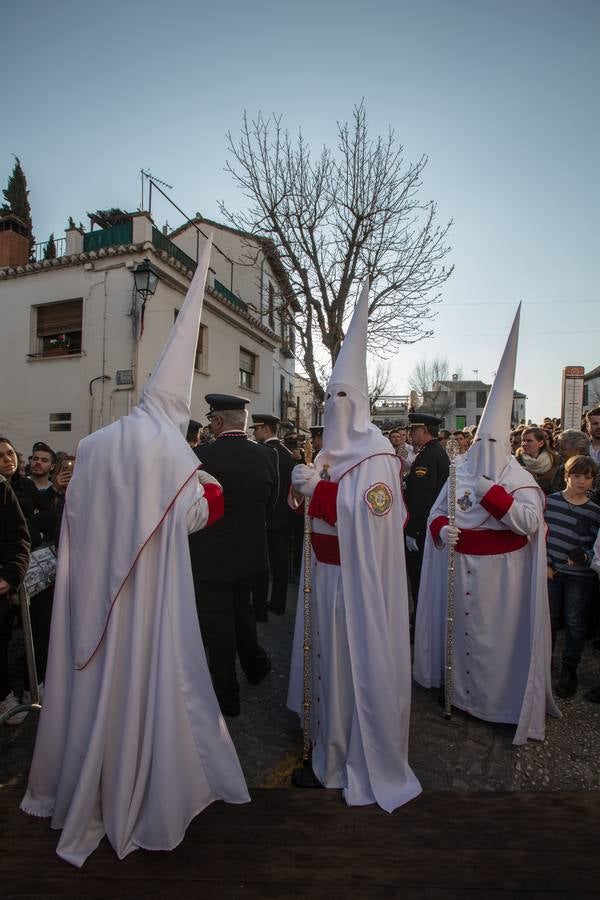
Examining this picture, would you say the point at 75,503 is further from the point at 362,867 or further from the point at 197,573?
the point at 362,867

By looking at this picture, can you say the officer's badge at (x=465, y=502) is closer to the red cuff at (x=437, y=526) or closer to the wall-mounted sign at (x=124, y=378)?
the red cuff at (x=437, y=526)

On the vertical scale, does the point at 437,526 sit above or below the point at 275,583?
above

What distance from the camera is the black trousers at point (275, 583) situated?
5.63 metres

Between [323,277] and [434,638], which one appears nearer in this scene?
[434,638]

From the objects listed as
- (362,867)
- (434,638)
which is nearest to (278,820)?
(362,867)

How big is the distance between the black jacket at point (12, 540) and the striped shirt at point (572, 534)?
3972 mm

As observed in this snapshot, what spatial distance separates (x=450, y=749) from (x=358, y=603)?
137cm

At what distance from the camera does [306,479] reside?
9.80ft

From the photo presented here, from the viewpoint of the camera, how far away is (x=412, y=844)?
218cm

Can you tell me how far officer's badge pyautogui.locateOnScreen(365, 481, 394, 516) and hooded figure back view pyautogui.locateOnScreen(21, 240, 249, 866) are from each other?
932 mm

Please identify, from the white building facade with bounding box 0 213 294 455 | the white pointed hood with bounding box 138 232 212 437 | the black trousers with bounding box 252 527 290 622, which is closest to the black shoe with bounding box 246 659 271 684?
the black trousers with bounding box 252 527 290 622

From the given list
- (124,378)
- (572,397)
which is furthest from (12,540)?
(124,378)

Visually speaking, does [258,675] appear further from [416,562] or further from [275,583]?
[416,562]

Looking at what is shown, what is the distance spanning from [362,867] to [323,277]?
1297 cm
